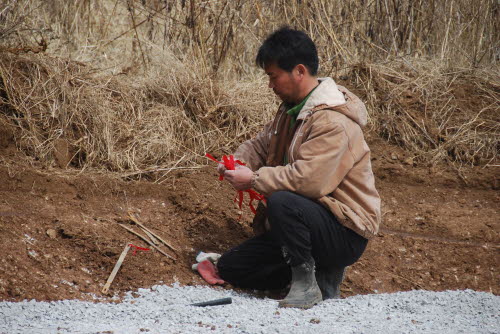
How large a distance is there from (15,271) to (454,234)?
124 inches

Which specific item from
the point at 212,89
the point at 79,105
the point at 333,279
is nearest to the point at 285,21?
the point at 212,89

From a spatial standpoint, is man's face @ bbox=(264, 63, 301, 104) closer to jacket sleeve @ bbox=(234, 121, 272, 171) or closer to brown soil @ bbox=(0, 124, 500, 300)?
jacket sleeve @ bbox=(234, 121, 272, 171)

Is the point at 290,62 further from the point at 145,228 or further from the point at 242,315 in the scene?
the point at 145,228

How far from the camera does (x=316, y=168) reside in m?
3.41

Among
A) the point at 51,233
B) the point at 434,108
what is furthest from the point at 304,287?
the point at 434,108

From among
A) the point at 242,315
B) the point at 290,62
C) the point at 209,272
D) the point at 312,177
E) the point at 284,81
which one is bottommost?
the point at 209,272

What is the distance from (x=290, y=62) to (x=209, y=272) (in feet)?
4.43

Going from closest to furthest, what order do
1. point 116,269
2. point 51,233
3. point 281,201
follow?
point 281,201, point 116,269, point 51,233

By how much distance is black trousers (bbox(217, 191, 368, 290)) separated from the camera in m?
3.49

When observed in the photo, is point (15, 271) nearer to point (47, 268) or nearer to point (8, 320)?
point (47, 268)

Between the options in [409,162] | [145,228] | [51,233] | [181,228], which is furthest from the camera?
[409,162]

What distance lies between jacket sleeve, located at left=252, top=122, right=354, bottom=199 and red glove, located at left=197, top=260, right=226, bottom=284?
748 millimetres

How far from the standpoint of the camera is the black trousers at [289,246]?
3.49 m

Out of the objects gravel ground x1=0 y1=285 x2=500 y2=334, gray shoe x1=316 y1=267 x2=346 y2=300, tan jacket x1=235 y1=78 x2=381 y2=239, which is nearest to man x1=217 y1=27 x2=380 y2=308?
tan jacket x1=235 y1=78 x2=381 y2=239
